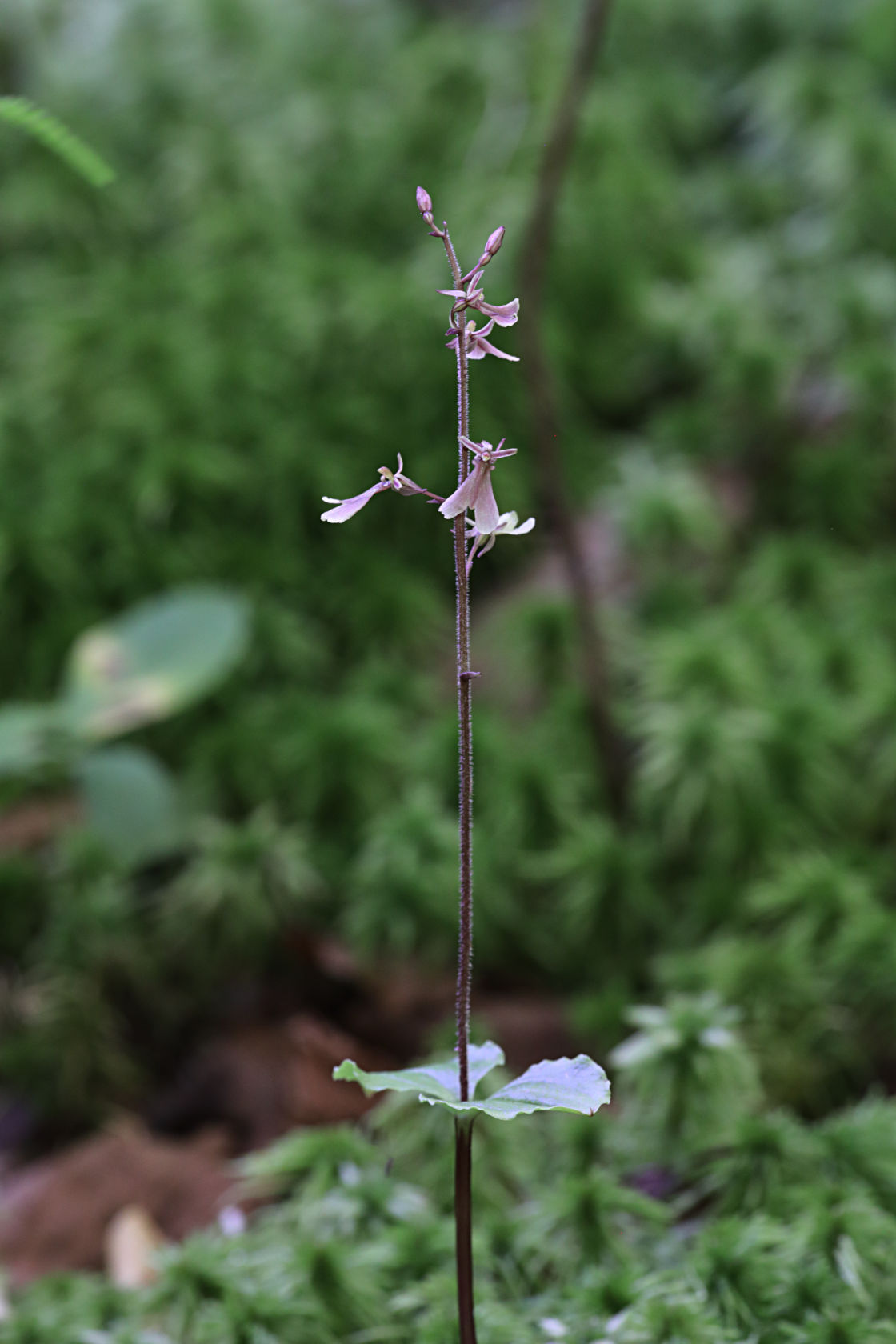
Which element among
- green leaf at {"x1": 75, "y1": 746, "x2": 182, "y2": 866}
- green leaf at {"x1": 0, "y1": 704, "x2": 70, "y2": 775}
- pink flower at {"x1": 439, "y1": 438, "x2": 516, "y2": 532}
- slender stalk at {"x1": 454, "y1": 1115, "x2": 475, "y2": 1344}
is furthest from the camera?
green leaf at {"x1": 75, "y1": 746, "x2": 182, "y2": 866}

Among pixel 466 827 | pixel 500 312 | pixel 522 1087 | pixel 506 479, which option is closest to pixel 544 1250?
pixel 522 1087

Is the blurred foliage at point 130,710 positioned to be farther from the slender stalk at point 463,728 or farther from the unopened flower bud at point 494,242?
the unopened flower bud at point 494,242

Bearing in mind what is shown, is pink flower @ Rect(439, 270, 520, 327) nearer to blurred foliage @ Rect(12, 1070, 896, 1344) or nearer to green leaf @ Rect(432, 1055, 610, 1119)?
green leaf @ Rect(432, 1055, 610, 1119)

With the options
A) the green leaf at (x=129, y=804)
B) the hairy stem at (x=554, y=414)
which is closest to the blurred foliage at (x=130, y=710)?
the green leaf at (x=129, y=804)

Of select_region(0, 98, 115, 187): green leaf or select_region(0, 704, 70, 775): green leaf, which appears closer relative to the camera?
select_region(0, 98, 115, 187): green leaf

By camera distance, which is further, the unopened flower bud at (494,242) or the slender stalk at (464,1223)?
the slender stalk at (464,1223)

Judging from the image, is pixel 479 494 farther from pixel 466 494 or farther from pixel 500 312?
pixel 500 312

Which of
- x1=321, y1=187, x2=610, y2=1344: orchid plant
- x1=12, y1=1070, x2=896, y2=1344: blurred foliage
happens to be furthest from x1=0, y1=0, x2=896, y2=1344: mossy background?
x1=321, y1=187, x2=610, y2=1344: orchid plant

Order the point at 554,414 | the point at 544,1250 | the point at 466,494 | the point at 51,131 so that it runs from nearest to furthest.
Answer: the point at 466,494 → the point at 51,131 → the point at 544,1250 → the point at 554,414
